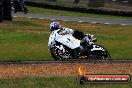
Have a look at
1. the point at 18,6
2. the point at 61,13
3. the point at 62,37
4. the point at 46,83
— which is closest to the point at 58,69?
the point at 62,37

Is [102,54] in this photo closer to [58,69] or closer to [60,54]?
[60,54]

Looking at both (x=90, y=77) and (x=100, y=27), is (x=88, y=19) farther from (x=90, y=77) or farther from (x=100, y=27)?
(x=90, y=77)

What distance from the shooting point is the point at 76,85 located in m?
11.5

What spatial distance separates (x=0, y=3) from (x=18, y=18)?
5693 mm

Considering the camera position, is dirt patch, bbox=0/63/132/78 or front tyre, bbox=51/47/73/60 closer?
dirt patch, bbox=0/63/132/78

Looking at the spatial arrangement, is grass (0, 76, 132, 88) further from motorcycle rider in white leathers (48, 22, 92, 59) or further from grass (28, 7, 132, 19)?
grass (28, 7, 132, 19)

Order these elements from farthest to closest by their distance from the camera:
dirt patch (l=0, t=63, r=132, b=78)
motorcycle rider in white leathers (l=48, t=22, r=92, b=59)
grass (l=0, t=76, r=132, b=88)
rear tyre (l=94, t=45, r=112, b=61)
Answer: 1. rear tyre (l=94, t=45, r=112, b=61)
2. motorcycle rider in white leathers (l=48, t=22, r=92, b=59)
3. dirt patch (l=0, t=63, r=132, b=78)
4. grass (l=0, t=76, r=132, b=88)

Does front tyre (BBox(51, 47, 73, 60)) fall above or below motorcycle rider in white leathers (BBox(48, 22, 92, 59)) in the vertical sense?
below

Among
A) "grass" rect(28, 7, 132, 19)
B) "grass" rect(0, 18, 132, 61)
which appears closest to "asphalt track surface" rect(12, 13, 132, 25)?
"grass" rect(0, 18, 132, 61)

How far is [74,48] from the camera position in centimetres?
1631

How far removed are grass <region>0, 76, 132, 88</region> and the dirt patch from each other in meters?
1.12

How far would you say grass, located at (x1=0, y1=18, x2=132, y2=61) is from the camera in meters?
19.1

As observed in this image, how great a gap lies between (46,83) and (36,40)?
40.6 ft

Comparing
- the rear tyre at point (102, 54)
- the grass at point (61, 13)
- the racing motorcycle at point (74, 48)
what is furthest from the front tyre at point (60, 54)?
the grass at point (61, 13)
